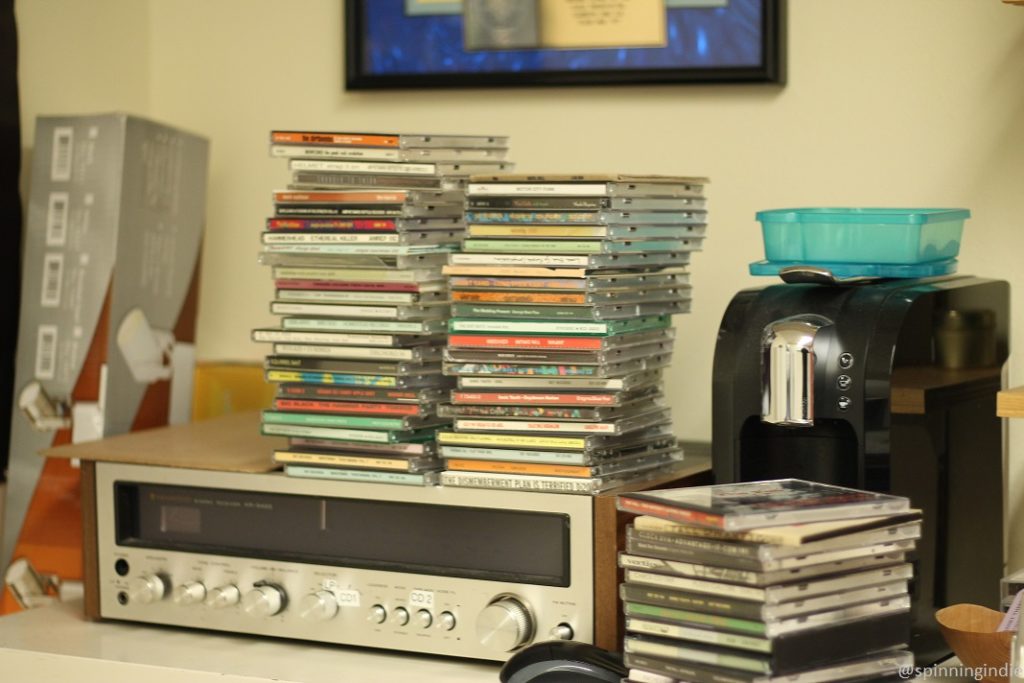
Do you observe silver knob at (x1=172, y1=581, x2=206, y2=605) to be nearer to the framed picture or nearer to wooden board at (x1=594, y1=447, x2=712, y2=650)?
wooden board at (x1=594, y1=447, x2=712, y2=650)

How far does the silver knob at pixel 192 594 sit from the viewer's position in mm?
1504

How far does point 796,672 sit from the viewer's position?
1087 millimetres

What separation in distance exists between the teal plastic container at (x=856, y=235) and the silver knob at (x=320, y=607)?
0.57 m

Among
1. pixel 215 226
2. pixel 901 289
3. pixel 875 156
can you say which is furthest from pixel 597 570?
pixel 215 226

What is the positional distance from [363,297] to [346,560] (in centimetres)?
27

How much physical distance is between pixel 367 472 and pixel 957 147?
0.78 meters

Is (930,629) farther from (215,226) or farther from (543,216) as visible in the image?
(215,226)

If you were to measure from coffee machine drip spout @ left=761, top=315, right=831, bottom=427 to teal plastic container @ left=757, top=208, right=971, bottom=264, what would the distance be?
5.0 inches

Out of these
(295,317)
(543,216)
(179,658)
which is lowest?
(179,658)

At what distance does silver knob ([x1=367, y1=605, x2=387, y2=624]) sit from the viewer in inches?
55.8

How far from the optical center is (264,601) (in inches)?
57.4

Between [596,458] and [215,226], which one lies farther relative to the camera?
[215,226]

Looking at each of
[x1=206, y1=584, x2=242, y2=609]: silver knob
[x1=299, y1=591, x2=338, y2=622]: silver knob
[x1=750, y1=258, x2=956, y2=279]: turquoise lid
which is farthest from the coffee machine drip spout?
[x1=206, y1=584, x2=242, y2=609]: silver knob

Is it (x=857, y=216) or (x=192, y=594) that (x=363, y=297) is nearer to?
(x=192, y=594)
